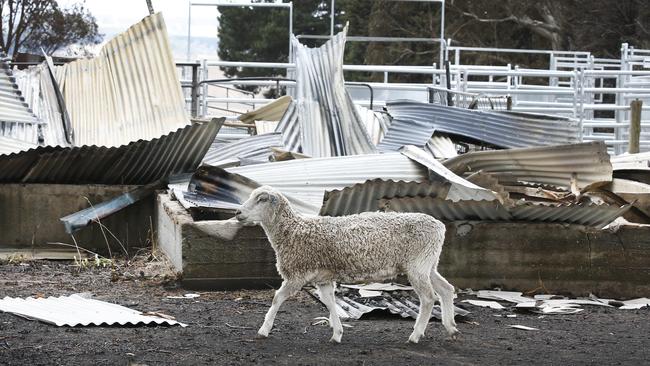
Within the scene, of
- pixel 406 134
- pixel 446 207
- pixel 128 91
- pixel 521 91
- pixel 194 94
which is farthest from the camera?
pixel 521 91

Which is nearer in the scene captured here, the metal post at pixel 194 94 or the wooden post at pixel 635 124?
Result: the metal post at pixel 194 94

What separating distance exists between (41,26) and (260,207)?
32610mm

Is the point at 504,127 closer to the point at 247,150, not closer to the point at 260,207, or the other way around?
the point at 247,150

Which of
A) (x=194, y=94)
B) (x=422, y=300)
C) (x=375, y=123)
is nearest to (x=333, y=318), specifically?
(x=422, y=300)

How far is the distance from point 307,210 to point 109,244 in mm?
2653

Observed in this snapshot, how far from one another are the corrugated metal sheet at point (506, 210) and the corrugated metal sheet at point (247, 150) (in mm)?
3182

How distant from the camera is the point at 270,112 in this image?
54.3ft

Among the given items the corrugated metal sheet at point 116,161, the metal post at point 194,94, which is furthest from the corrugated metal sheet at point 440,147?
the metal post at point 194,94

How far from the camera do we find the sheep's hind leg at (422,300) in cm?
732

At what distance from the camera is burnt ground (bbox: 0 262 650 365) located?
689cm

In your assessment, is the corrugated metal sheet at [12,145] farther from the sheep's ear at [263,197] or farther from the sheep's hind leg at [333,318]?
the sheep's hind leg at [333,318]

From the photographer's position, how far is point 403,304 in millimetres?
9023

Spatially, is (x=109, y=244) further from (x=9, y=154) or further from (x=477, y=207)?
(x=477, y=207)

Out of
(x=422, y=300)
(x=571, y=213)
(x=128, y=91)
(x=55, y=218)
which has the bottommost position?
(x=55, y=218)
